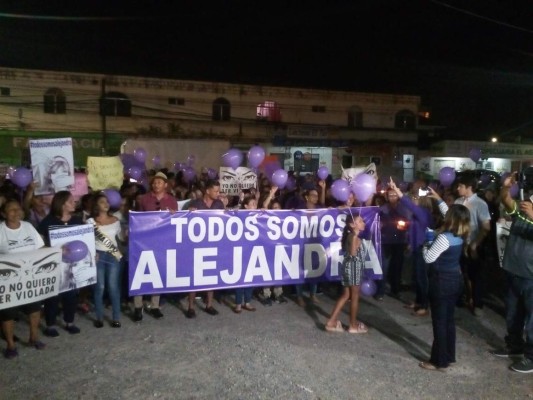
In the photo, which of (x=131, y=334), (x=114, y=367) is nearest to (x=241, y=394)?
(x=114, y=367)

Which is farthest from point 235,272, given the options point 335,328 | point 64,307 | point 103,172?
point 103,172

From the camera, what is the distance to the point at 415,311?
7602 millimetres

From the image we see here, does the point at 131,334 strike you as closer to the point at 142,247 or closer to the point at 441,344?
the point at 142,247

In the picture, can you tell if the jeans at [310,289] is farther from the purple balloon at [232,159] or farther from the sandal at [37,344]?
the sandal at [37,344]

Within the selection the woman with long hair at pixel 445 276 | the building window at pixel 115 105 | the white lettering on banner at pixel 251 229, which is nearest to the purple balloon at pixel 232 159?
the white lettering on banner at pixel 251 229

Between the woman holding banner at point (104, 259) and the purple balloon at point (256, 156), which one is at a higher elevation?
the purple balloon at point (256, 156)

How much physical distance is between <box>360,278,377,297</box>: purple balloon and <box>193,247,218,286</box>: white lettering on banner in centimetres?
218

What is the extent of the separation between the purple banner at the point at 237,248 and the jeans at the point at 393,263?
0.41 meters

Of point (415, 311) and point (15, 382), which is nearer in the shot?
point (15, 382)

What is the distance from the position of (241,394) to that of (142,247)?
287cm

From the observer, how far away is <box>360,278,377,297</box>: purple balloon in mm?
7707

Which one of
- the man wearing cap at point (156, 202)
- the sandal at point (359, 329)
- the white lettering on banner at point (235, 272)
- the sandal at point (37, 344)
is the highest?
the man wearing cap at point (156, 202)

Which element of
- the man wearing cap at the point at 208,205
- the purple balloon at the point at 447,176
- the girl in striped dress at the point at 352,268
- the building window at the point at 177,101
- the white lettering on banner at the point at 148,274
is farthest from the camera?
the building window at the point at 177,101

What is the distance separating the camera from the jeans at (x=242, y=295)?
7453mm
